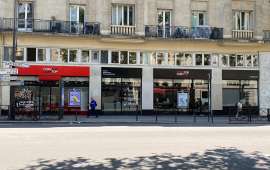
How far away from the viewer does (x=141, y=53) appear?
37719 mm

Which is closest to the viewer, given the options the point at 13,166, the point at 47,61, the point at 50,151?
the point at 13,166

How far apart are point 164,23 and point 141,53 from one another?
3079mm

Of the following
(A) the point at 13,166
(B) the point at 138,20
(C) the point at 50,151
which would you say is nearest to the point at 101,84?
(B) the point at 138,20

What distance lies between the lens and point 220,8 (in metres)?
39.3

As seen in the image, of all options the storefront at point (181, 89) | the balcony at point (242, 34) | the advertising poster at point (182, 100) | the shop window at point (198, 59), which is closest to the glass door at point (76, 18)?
the storefront at point (181, 89)

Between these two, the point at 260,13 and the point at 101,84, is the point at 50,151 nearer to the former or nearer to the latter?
the point at 101,84

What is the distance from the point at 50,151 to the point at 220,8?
28.3 metres

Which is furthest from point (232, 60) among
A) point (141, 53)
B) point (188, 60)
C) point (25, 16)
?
point (25, 16)

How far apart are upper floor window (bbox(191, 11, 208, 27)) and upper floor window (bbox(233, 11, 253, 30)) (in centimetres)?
254

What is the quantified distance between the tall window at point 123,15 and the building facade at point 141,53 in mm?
77

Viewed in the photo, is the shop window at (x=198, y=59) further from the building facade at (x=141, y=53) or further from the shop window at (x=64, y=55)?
the shop window at (x=64, y=55)

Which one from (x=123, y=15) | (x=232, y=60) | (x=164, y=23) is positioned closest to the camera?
(x=123, y=15)

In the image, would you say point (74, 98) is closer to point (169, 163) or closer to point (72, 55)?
point (72, 55)

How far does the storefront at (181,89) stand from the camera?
38.0 metres
